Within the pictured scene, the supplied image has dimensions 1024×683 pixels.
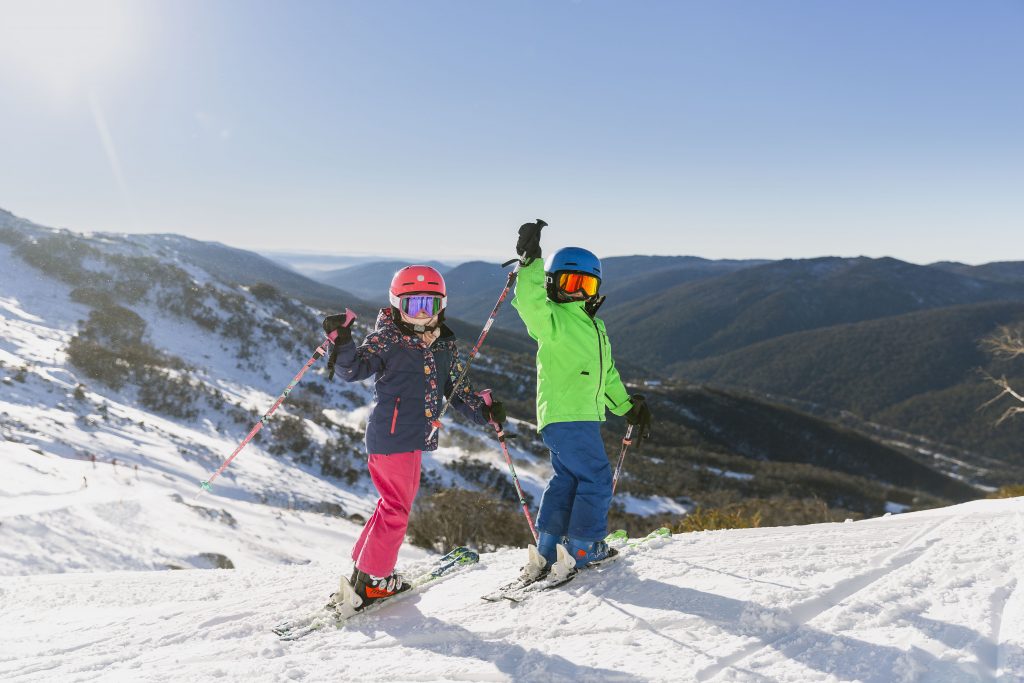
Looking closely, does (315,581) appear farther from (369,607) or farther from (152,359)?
(152,359)

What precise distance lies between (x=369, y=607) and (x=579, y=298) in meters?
2.78

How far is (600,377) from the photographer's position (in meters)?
4.43

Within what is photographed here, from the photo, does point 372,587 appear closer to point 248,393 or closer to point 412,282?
point 412,282

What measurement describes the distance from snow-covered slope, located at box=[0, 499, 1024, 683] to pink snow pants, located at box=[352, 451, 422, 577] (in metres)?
0.36

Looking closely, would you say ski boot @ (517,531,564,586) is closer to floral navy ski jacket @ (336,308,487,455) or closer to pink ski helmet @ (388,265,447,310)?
floral navy ski jacket @ (336,308,487,455)

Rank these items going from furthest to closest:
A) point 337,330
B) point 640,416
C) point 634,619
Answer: point 640,416 → point 337,330 → point 634,619

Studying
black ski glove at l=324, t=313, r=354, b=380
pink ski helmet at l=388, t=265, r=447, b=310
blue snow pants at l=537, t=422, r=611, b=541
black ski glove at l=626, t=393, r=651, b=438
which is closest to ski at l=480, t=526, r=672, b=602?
blue snow pants at l=537, t=422, r=611, b=541

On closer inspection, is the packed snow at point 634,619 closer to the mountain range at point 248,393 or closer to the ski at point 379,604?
the ski at point 379,604

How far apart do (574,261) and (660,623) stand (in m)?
2.56

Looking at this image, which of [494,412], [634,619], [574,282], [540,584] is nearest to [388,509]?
[494,412]

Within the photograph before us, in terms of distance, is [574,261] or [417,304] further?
[574,261]

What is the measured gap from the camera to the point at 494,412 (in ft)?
14.9

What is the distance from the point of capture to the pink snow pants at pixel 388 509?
4176 mm

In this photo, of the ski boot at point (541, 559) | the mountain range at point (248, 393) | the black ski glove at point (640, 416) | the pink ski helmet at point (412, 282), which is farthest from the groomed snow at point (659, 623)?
the mountain range at point (248, 393)
